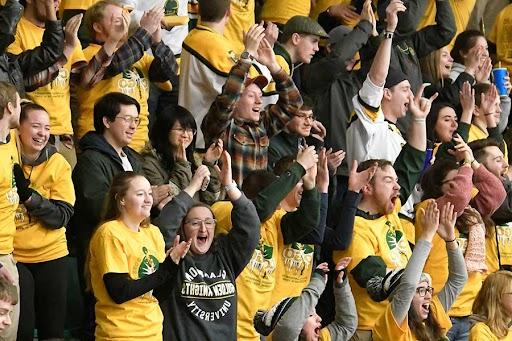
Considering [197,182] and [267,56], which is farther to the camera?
[267,56]

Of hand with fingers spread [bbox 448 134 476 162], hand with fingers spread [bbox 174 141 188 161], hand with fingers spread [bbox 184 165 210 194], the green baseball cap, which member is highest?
hand with fingers spread [bbox 184 165 210 194]

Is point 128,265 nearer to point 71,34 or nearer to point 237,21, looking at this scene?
point 71,34

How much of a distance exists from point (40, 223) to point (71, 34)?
131cm

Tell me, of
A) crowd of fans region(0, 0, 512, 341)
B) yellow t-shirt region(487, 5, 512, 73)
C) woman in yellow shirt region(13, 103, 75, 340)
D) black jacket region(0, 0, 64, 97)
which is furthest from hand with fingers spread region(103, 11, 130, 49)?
yellow t-shirt region(487, 5, 512, 73)

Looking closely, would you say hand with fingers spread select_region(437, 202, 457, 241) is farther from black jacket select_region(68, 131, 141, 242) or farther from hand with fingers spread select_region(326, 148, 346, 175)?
black jacket select_region(68, 131, 141, 242)

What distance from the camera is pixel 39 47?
7.36 m

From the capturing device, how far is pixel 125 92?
815 cm

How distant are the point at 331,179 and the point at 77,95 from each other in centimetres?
175

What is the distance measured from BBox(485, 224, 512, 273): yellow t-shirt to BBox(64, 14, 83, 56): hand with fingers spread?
3.16 meters

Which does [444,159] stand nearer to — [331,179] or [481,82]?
[331,179]

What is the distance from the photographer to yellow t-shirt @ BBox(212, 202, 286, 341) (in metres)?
7.19

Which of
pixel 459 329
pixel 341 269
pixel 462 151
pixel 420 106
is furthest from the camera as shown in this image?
pixel 420 106

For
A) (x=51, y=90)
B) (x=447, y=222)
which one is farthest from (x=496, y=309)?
(x=51, y=90)

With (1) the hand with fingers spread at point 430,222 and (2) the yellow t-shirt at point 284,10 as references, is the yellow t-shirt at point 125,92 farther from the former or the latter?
(2) the yellow t-shirt at point 284,10
